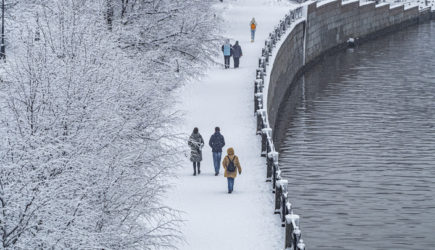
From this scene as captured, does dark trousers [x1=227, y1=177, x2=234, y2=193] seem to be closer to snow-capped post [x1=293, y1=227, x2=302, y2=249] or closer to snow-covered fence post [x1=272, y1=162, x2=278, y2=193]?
snow-covered fence post [x1=272, y1=162, x2=278, y2=193]

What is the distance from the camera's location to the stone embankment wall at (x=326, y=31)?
1615 inches

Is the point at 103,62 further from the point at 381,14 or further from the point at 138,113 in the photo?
the point at 381,14

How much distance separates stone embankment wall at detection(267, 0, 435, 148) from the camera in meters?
41.0

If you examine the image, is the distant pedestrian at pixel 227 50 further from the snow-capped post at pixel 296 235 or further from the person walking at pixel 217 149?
the snow-capped post at pixel 296 235

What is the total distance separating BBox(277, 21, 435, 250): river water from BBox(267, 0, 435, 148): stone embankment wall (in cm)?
108

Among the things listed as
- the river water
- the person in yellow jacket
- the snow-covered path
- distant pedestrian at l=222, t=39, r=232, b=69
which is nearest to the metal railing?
the snow-covered path

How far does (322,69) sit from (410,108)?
44.4 feet

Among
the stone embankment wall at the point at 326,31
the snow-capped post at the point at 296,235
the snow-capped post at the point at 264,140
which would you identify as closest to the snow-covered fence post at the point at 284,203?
the snow-capped post at the point at 296,235

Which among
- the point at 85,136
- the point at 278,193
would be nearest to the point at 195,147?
the point at 278,193

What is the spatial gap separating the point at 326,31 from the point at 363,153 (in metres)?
27.5

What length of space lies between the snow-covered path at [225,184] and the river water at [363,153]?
2.76 meters

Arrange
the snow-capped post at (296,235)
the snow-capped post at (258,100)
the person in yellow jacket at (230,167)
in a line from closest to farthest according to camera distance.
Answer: the snow-capped post at (296,235) → the person in yellow jacket at (230,167) → the snow-capped post at (258,100)

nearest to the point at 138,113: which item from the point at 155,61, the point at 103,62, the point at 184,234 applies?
the point at 103,62

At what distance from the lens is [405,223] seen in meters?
23.8
